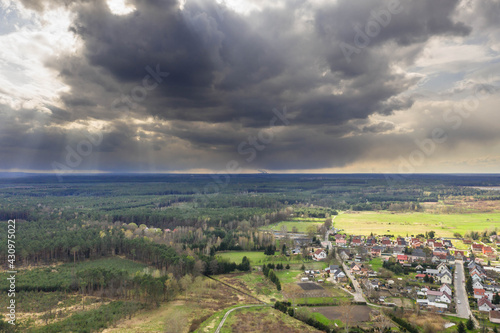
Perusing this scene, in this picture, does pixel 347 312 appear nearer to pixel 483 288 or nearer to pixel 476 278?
pixel 483 288

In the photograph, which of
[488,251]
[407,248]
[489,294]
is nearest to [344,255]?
[407,248]

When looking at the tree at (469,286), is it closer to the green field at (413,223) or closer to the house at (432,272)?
the house at (432,272)

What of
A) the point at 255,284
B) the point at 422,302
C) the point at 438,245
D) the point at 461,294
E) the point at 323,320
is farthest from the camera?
the point at 438,245

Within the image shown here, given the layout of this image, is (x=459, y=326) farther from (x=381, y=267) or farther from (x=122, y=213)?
(x=122, y=213)

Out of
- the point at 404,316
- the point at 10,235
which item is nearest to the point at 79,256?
the point at 10,235

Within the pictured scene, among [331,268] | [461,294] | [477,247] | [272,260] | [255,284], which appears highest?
[477,247]

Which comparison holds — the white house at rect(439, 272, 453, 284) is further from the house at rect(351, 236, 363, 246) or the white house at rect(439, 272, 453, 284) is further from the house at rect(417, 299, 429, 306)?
the house at rect(351, 236, 363, 246)

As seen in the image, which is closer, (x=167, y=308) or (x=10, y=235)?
(x=167, y=308)
